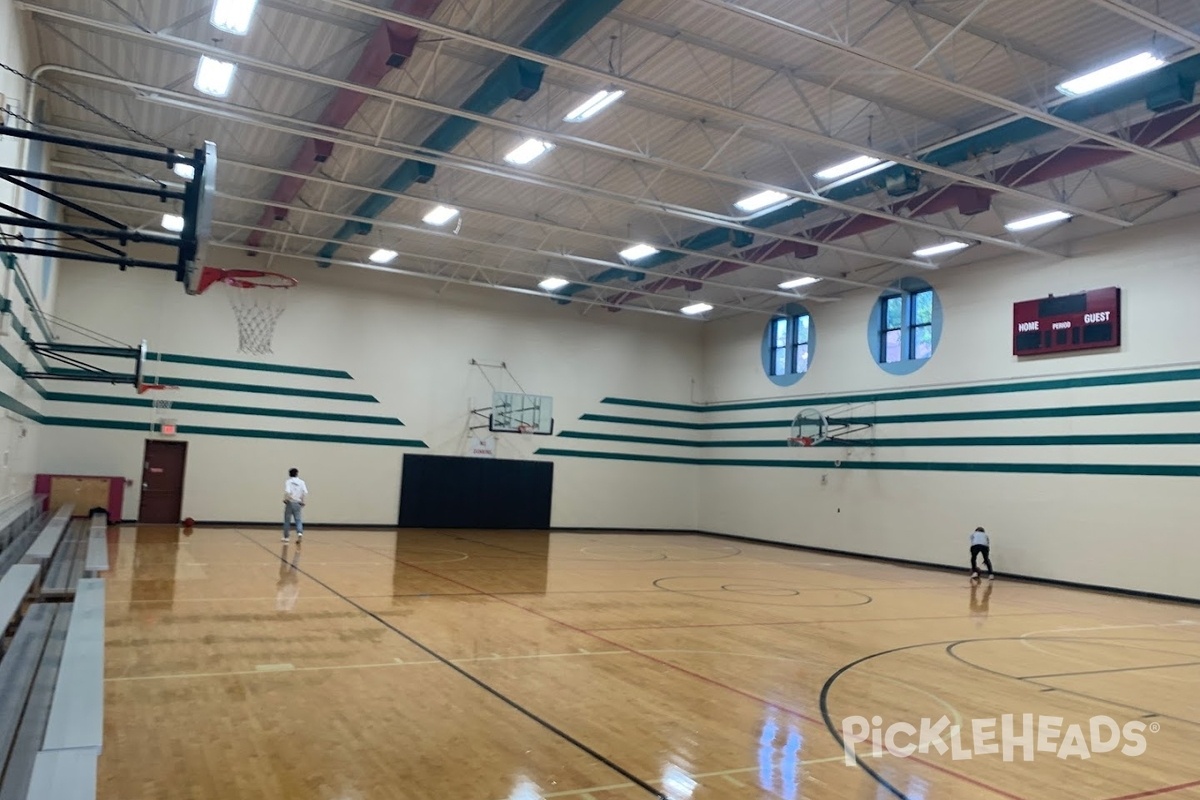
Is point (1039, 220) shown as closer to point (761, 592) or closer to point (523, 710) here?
point (761, 592)

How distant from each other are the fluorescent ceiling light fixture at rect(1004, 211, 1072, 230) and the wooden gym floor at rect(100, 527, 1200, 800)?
687 cm

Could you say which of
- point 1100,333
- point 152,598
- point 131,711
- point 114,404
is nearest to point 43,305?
point 114,404

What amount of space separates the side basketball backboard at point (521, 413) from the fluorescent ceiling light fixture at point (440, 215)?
7169 mm

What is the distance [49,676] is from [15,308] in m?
8.67

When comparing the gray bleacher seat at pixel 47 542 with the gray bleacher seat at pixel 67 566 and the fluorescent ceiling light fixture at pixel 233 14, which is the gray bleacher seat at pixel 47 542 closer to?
the gray bleacher seat at pixel 67 566

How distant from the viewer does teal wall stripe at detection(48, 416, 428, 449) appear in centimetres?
1939

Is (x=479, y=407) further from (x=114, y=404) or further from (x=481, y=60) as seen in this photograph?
(x=481, y=60)

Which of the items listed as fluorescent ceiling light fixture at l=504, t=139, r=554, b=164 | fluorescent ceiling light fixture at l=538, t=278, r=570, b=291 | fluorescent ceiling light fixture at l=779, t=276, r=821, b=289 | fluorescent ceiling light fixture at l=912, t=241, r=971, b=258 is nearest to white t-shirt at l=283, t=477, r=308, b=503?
fluorescent ceiling light fixture at l=504, t=139, r=554, b=164

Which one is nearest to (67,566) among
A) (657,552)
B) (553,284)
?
(657,552)

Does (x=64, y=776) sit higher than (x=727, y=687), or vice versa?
(x=64, y=776)

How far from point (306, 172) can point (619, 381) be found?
13.3m

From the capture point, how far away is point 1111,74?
10.2 meters

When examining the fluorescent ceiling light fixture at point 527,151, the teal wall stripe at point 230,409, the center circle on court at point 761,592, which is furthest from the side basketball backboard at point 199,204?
the teal wall stripe at point 230,409

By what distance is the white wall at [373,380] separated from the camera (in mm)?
19969
